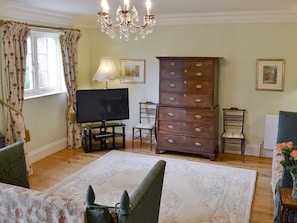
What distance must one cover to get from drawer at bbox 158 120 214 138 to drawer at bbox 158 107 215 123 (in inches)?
2.8

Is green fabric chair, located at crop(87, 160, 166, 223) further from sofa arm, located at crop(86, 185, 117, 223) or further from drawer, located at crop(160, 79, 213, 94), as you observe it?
drawer, located at crop(160, 79, 213, 94)

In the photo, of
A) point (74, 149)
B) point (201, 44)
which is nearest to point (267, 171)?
point (201, 44)

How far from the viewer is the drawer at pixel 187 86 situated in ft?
16.6

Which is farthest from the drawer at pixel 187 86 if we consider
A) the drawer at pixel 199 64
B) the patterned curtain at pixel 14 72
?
the patterned curtain at pixel 14 72

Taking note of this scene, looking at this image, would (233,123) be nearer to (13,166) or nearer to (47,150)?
(47,150)

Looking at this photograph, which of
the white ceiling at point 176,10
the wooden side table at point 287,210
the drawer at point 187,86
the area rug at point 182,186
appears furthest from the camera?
the drawer at point 187,86

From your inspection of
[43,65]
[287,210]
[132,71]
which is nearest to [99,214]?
[287,210]

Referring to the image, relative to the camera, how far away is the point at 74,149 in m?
5.76

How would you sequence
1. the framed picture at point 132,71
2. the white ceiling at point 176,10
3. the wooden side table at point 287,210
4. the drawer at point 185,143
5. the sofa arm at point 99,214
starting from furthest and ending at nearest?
the framed picture at point 132,71 → the drawer at point 185,143 → the white ceiling at point 176,10 → the wooden side table at point 287,210 → the sofa arm at point 99,214

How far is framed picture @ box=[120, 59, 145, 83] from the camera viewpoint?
595 centimetres

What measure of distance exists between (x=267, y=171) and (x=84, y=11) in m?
3.76

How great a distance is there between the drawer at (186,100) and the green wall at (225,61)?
0.52m

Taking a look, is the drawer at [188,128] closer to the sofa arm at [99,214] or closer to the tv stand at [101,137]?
the tv stand at [101,137]

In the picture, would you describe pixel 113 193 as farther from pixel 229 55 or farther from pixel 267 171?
pixel 229 55
